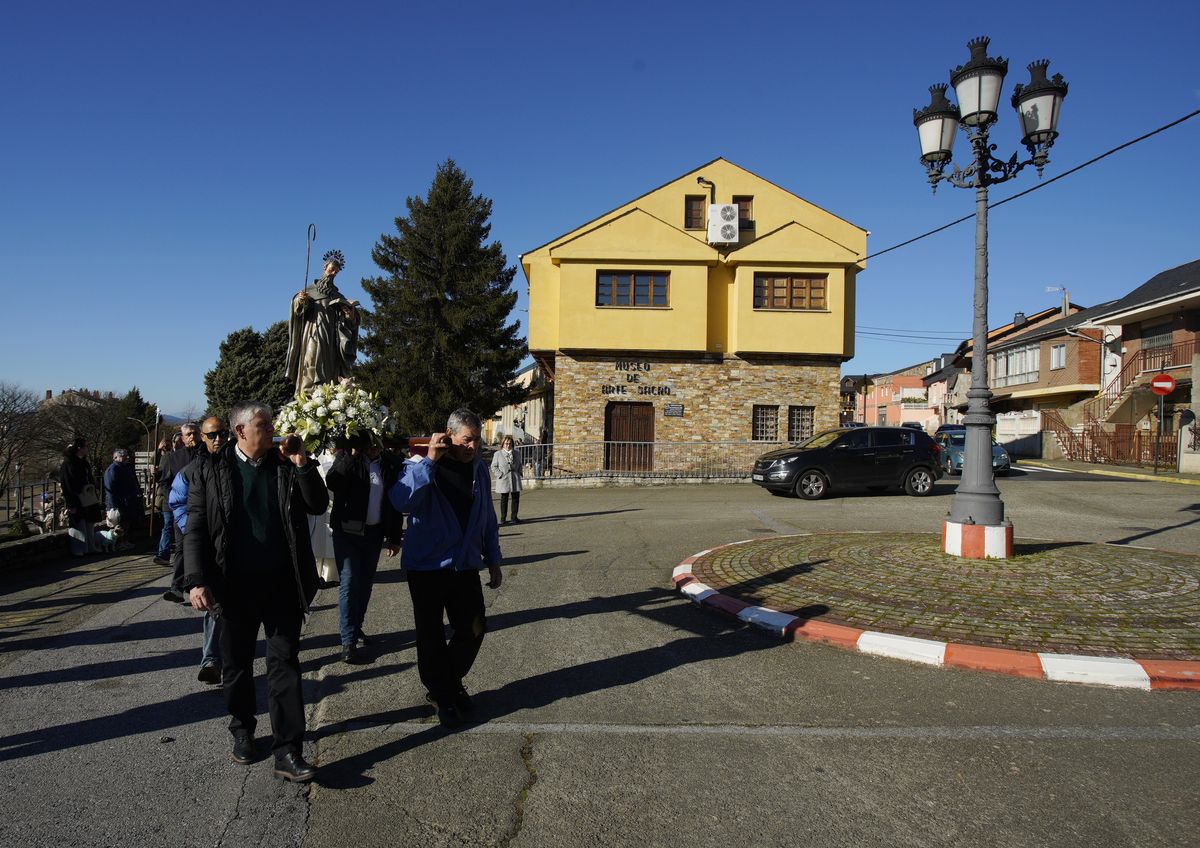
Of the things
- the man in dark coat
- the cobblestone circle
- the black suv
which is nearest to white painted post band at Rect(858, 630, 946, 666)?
the cobblestone circle

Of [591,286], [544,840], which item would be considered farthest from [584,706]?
[591,286]

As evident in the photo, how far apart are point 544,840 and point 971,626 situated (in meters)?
4.08

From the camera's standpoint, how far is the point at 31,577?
8.91 metres

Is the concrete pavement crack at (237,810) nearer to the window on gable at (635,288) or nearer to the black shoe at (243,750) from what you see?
the black shoe at (243,750)

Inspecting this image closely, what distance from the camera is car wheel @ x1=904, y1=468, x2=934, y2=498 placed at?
1719 centimetres

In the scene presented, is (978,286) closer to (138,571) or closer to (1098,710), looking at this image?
(1098,710)

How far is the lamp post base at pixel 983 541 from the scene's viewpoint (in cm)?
759

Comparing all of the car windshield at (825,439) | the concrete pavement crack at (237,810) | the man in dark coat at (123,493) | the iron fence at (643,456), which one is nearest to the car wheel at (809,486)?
the car windshield at (825,439)

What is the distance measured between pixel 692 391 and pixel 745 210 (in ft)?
23.6

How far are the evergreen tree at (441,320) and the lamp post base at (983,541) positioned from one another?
28.3 metres

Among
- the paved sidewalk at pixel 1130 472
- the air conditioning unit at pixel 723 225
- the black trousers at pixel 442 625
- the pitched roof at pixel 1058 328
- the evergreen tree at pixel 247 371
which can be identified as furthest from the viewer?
the evergreen tree at pixel 247 371

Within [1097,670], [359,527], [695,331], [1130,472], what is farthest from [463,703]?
[1130,472]

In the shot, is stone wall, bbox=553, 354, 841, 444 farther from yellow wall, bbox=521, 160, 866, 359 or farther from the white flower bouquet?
the white flower bouquet

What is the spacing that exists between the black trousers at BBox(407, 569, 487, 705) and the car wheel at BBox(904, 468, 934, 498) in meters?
15.0
